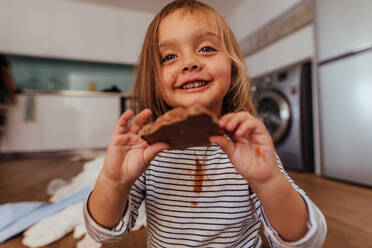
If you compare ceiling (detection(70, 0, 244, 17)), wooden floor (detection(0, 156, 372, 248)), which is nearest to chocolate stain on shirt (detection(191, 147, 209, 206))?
wooden floor (detection(0, 156, 372, 248))

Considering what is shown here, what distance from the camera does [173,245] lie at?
0.52 metres

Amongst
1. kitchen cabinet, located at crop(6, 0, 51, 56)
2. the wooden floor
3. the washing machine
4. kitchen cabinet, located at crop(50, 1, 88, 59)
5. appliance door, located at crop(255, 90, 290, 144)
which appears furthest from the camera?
kitchen cabinet, located at crop(50, 1, 88, 59)

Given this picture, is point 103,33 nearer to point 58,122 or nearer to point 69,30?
point 69,30

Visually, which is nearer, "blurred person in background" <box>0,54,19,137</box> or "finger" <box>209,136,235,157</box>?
"finger" <box>209,136,235,157</box>

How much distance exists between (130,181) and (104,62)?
3889mm

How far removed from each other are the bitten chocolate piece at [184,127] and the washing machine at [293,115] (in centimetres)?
189

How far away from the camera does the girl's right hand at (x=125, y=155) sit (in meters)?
0.43

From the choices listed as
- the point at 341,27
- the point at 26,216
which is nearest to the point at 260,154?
the point at 26,216

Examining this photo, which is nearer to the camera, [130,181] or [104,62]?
[130,181]

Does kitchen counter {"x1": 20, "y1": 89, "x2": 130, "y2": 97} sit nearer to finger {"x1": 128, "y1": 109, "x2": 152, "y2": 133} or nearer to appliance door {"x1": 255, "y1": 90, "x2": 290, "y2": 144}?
appliance door {"x1": 255, "y1": 90, "x2": 290, "y2": 144}

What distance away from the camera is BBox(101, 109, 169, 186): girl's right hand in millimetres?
426

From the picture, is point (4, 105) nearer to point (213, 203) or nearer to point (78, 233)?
point (78, 233)

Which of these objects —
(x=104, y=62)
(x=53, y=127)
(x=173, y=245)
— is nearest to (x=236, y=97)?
(x=173, y=245)

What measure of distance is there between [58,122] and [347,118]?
366 centimetres
